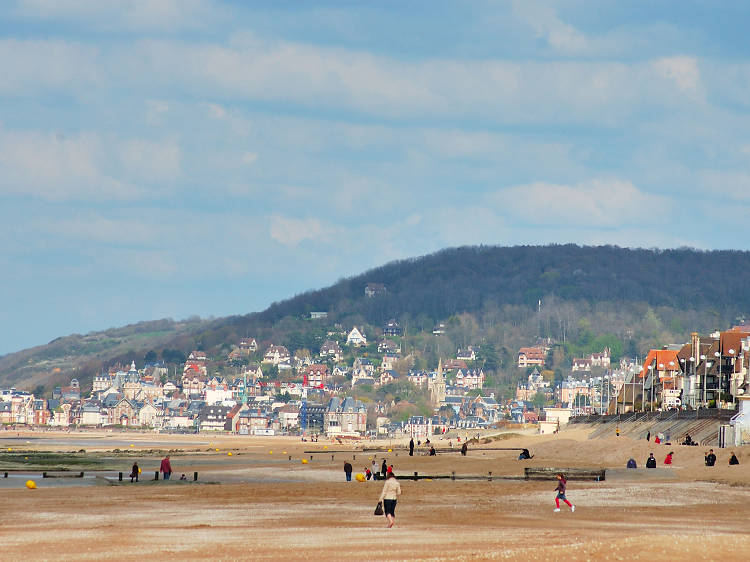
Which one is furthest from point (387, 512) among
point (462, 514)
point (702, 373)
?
point (702, 373)

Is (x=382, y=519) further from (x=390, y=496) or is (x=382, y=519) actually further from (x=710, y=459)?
(x=710, y=459)

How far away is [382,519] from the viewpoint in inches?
1469

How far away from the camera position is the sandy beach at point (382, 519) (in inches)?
1118

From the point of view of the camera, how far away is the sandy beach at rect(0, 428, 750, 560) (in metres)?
28.4

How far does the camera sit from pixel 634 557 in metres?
24.8

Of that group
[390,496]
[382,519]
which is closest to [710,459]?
[382,519]

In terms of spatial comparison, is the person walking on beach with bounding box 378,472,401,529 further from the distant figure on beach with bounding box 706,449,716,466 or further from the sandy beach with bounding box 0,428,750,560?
the distant figure on beach with bounding box 706,449,716,466

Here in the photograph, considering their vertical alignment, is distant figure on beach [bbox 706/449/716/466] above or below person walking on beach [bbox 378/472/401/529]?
above

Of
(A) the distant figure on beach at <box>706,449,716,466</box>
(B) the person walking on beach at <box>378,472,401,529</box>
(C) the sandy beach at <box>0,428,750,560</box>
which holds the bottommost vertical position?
(C) the sandy beach at <box>0,428,750,560</box>

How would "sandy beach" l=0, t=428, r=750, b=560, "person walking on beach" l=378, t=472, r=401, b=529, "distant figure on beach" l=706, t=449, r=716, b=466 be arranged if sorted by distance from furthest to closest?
1. "distant figure on beach" l=706, t=449, r=716, b=466
2. "person walking on beach" l=378, t=472, r=401, b=529
3. "sandy beach" l=0, t=428, r=750, b=560

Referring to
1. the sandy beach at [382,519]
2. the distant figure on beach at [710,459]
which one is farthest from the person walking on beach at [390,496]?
the distant figure on beach at [710,459]

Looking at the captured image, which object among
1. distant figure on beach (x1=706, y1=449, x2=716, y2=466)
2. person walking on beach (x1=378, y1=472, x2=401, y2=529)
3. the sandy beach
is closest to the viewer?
the sandy beach

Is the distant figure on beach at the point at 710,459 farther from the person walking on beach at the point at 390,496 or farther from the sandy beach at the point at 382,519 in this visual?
the person walking on beach at the point at 390,496

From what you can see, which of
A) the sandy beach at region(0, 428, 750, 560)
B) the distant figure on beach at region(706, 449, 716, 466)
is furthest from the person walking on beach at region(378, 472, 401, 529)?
the distant figure on beach at region(706, 449, 716, 466)
